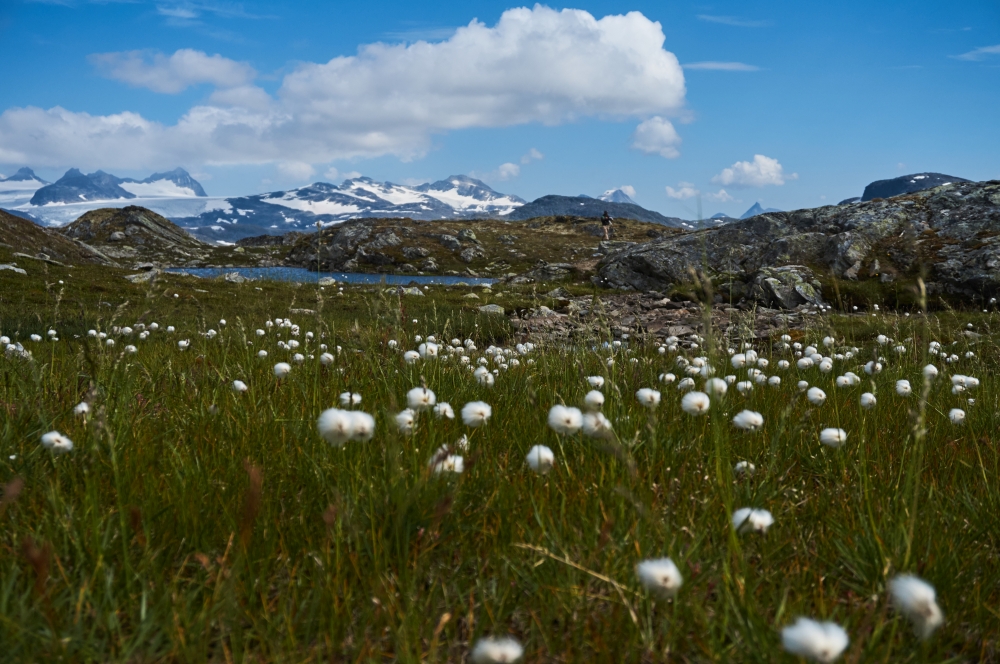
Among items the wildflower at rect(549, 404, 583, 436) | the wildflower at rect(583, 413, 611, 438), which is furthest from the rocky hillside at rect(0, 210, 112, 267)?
the wildflower at rect(583, 413, 611, 438)

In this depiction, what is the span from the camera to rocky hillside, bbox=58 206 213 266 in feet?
346

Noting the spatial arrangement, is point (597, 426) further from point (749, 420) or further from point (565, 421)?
point (749, 420)

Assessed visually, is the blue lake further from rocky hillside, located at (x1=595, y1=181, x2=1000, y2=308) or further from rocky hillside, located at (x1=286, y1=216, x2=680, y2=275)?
rocky hillside, located at (x1=286, y1=216, x2=680, y2=275)

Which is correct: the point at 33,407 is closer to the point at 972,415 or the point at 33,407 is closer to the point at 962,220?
the point at 972,415

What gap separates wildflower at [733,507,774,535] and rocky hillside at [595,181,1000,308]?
1378 cm

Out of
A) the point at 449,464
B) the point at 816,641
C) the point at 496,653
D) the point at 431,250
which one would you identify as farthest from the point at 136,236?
the point at 816,641

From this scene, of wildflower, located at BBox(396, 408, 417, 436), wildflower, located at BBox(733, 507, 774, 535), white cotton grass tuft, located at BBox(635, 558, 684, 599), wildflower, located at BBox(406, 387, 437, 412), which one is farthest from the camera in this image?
wildflower, located at BBox(406, 387, 437, 412)

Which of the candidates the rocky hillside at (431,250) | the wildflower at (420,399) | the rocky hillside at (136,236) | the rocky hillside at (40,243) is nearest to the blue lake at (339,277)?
the rocky hillside at (40,243)

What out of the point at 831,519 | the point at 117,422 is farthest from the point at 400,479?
the point at 117,422

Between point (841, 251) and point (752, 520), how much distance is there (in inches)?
908

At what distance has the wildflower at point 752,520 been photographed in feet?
6.81

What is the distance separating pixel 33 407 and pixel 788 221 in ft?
98.0

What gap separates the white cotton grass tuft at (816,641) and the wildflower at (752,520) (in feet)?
2.34

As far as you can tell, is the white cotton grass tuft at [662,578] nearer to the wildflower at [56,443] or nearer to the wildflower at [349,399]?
the wildflower at [349,399]
